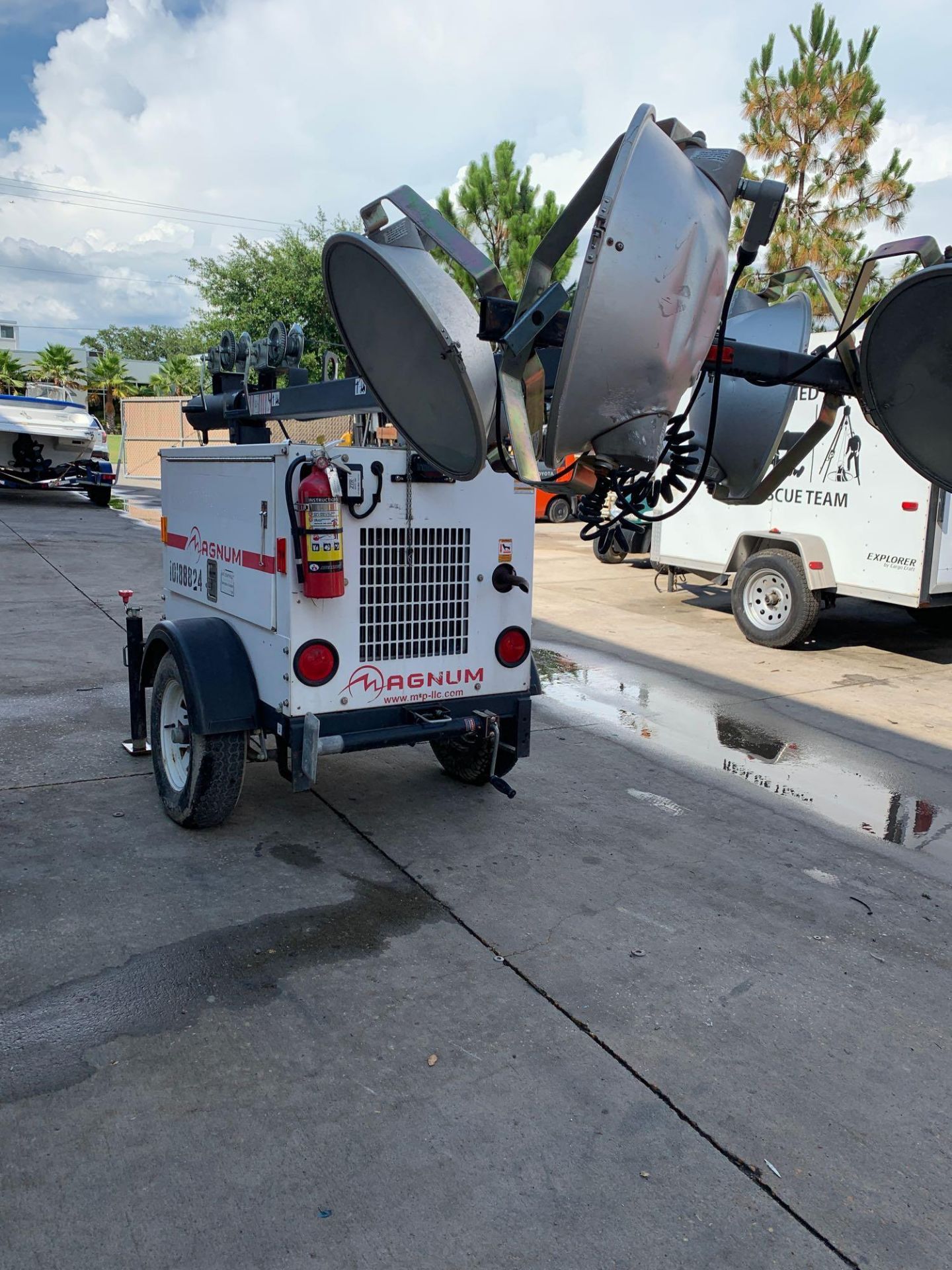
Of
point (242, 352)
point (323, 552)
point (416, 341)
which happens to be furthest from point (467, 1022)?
point (242, 352)

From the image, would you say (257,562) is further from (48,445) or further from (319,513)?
(48,445)

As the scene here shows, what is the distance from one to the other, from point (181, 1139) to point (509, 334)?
8.09 feet

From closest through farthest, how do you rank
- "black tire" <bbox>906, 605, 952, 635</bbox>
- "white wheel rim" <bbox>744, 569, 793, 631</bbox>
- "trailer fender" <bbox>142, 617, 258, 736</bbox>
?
"trailer fender" <bbox>142, 617, 258, 736</bbox> < "white wheel rim" <bbox>744, 569, 793, 631</bbox> < "black tire" <bbox>906, 605, 952, 635</bbox>

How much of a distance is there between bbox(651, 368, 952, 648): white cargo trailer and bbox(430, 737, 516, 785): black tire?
406 centimetres

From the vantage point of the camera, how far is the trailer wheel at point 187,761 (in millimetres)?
4754

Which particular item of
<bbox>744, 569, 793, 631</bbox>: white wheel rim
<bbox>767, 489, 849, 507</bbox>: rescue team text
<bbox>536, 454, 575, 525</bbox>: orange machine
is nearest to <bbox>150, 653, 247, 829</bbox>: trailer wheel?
<bbox>767, 489, 849, 507</bbox>: rescue team text

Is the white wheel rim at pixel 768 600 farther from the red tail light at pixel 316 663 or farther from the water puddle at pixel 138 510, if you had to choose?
the water puddle at pixel 138 510

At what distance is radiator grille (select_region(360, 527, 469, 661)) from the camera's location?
15.5ft

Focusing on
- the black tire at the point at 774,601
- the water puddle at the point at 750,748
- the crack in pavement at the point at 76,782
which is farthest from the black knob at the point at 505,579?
the black tire at the point at 774,601

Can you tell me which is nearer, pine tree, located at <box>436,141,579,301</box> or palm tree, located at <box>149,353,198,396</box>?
pine tree, located at <box>436,141,579,301</box>

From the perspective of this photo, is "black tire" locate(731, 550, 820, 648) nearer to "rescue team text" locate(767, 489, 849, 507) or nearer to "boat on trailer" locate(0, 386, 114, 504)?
"rescue team text" locate(767, 489, 849, 507)

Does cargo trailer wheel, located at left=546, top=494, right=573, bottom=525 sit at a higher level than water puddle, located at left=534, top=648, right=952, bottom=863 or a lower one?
higher

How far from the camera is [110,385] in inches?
2323

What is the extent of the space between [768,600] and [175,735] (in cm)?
698
